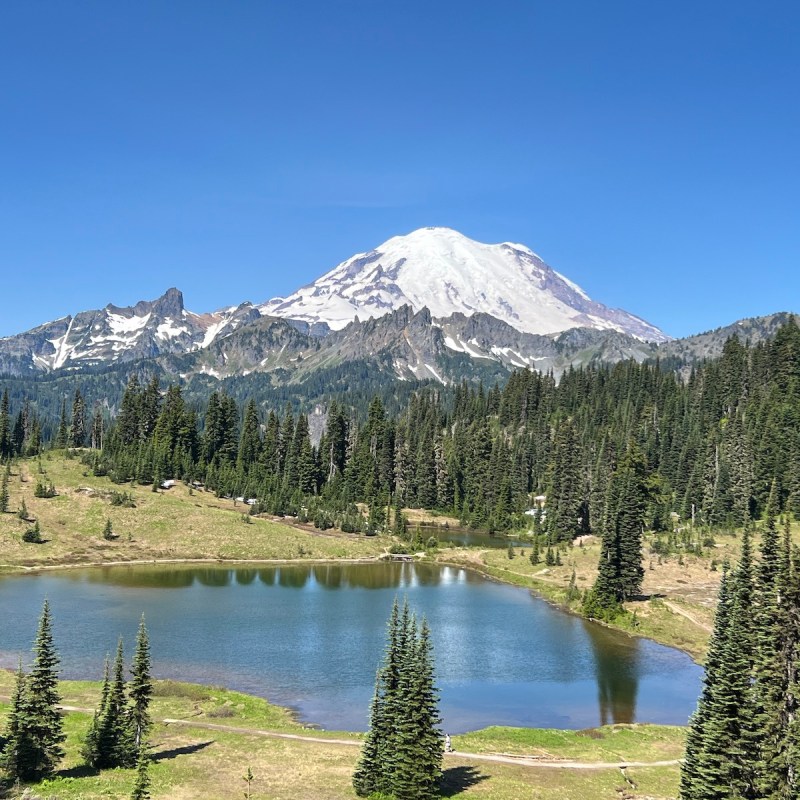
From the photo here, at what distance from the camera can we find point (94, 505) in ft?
438

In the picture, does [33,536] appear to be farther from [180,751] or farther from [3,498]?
[180,751]

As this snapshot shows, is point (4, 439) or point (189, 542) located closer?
point (189, 542)

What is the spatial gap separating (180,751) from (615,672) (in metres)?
43.4

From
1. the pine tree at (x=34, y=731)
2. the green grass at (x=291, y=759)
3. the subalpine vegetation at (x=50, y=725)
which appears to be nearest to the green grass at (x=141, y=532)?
the green grass at (x=291, y=759)

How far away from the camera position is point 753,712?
39156 millimetres

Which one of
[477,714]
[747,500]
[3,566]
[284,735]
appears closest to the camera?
[284,735]

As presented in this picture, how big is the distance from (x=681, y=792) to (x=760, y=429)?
137 metres

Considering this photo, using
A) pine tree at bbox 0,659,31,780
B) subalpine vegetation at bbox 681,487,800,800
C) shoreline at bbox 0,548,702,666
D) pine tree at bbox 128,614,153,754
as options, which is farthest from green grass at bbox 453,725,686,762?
shoreline at bbox 0,548,702,666

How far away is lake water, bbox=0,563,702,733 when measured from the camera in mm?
63438

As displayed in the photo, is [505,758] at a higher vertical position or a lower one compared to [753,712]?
lower

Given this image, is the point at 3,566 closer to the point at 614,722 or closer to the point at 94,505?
the point at 94,505

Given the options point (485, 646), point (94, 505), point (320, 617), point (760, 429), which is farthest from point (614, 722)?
point (760, 429)

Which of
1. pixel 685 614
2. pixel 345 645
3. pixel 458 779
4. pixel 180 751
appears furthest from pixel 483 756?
pixel 685 614

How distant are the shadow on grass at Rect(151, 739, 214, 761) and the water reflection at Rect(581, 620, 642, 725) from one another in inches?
1230
